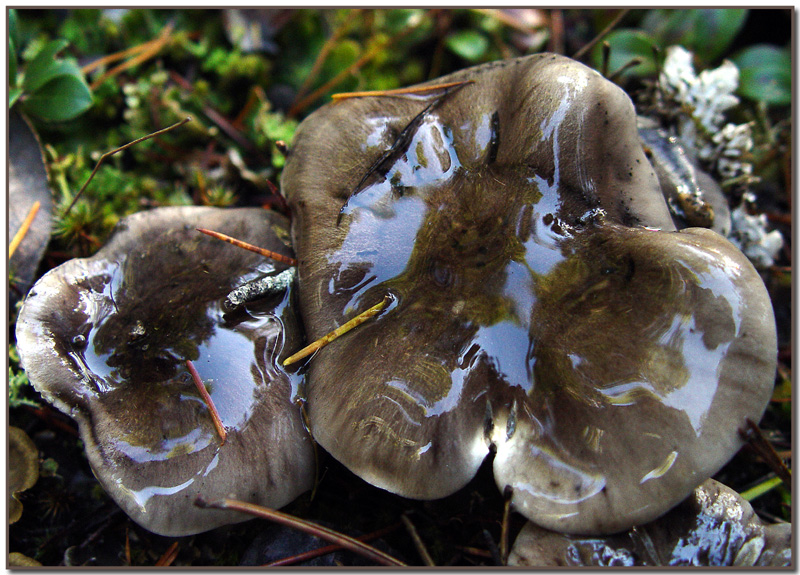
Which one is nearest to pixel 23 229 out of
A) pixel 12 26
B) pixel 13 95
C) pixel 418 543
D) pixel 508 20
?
pixel 13 95

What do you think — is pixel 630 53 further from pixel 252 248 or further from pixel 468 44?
pixel 252 248

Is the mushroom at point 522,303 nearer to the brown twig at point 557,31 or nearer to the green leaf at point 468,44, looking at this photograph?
the green leaf at point 468,44

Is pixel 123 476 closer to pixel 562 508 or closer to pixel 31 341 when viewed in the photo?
pixel 31 341

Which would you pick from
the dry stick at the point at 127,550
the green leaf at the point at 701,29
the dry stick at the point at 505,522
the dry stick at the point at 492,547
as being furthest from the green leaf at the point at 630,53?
the dry stick at the point at 127,550

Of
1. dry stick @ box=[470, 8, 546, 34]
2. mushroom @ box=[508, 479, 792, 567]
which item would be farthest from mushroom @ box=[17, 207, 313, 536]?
dry stick @ box=[470, 8, 546, 34]

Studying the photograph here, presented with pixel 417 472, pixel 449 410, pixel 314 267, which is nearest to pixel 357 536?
pixel 417 472

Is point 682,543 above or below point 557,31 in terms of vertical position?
below
